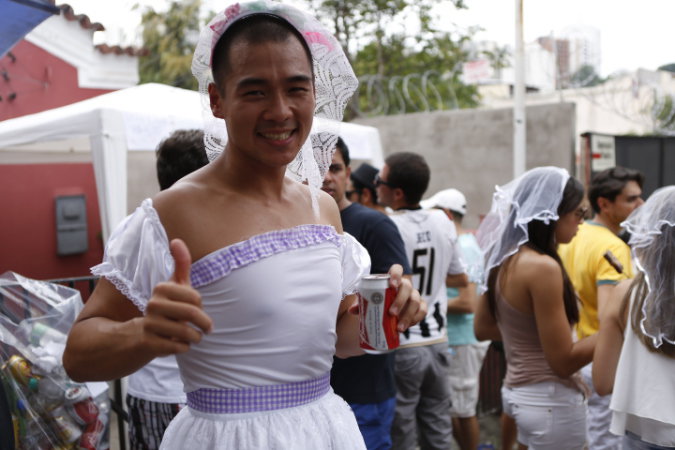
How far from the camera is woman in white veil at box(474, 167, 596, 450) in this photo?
3.09 metres

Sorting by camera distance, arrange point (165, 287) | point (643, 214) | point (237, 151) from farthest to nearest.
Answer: point (643, 214)
point (237, 151)
point (165, 287)

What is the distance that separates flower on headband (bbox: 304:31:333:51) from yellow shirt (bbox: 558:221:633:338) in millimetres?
2743

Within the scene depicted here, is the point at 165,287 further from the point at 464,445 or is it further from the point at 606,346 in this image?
the point at 464,445

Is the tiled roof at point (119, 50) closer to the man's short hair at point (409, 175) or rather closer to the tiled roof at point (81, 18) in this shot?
the tiled roof at point (81, 18)

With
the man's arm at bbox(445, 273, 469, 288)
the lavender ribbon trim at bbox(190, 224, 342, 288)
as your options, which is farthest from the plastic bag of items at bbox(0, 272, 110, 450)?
the man's arm at bbox(445, 273, 469, 288)

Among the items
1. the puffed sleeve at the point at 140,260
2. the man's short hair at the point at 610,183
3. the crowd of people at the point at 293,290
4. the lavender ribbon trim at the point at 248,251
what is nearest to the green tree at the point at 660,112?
the man's short hair at the point at 610,183

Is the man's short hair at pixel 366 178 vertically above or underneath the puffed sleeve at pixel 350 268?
above

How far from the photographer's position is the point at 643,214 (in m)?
2.70

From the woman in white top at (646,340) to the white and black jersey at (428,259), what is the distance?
1596 millimetres

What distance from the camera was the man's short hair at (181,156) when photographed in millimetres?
2717

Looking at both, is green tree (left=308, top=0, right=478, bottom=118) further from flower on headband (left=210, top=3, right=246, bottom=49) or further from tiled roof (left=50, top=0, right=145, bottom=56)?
flower on headband (left=210, top=3, right=246, bottom=49)

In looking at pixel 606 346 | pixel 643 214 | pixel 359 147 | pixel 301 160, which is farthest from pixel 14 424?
pixel 359 147

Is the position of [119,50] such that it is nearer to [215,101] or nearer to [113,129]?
[113,129]

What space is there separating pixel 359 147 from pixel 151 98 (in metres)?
2.17
